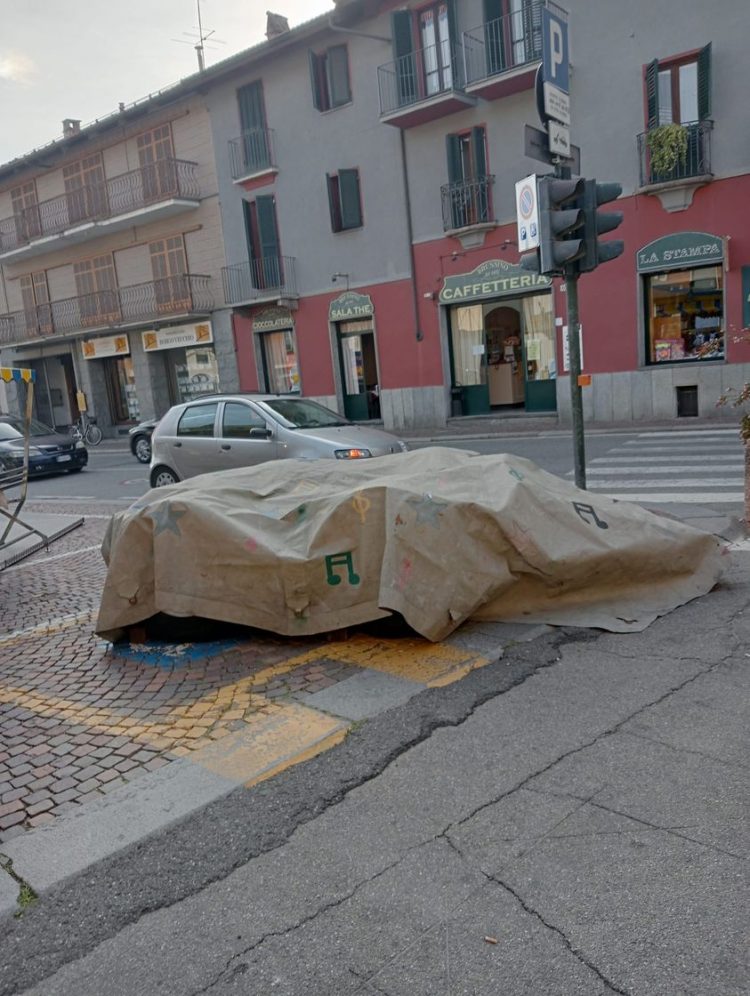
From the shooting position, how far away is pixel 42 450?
59.6 feet

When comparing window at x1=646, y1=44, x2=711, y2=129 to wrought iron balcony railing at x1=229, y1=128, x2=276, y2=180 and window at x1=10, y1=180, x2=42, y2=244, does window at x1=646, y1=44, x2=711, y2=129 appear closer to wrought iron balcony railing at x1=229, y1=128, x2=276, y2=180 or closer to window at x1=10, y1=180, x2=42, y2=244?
wrought iron balcony railing at x1=229, y1=128, x2=276, y2=180

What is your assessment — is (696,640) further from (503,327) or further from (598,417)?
(503,327)

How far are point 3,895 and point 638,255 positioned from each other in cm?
1740

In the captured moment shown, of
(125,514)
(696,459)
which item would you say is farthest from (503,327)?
(125,514)

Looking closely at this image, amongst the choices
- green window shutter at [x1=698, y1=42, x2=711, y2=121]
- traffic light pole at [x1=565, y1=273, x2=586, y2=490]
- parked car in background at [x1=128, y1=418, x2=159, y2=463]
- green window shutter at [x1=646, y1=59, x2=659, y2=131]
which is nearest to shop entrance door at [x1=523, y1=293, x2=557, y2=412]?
A: green window shutter at [x1=646, y1=59, x2=659, y2=131]

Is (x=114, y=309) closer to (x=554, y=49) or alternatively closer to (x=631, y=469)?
(x=631, y=469)

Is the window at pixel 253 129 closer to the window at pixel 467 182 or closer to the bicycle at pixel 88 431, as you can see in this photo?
the window at pixel 467 182

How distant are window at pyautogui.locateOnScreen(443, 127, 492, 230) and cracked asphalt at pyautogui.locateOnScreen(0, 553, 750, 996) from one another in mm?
17626

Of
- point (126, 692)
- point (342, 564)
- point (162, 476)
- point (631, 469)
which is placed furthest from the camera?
point (162, 476)

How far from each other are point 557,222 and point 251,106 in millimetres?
20092

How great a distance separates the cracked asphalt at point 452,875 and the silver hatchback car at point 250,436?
20.4ft

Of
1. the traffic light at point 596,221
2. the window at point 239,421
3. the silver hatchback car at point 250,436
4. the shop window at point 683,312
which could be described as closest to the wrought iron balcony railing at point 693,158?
the shop window at point 683,312

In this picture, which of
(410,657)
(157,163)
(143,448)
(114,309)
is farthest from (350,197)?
(410,657)

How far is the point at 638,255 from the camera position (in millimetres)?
17094
